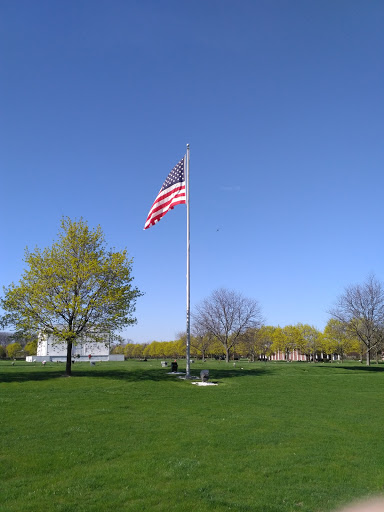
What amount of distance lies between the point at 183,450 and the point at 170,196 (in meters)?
17.0

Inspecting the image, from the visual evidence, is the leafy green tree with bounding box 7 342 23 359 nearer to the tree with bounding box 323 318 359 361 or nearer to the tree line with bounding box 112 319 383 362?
the tree line with bounding box 112 319 383 362

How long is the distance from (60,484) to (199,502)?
2.90 meters

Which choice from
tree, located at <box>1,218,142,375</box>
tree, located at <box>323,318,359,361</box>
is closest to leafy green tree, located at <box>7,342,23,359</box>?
tree, located at <box>323,318,359,361</box>

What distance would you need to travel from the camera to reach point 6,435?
12.0 meters

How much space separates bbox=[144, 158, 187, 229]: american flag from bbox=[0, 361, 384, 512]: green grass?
10.0 meters

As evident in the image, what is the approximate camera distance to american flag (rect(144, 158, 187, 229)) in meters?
24.8

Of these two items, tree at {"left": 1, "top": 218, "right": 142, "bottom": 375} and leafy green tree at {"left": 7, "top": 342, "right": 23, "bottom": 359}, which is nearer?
tree at {"left": 1, "top": 218, "right": 142, "bottom": 375}

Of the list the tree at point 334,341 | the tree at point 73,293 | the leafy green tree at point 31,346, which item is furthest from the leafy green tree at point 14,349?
the tree at point 73,293

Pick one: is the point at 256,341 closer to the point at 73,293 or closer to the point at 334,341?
the point at 334,341

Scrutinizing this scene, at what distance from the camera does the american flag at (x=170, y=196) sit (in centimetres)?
2478

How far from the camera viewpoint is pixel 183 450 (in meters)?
10.6

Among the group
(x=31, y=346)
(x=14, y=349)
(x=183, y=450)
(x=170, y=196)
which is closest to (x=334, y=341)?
(x=31, y=346)

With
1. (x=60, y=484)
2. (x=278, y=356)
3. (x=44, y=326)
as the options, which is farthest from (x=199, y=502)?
(x=278, y=356)

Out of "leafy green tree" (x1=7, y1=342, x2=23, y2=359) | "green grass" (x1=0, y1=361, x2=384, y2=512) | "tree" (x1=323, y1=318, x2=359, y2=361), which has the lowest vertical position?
"green grass" (x1=0, y1=361, x2=384, y2=512)
